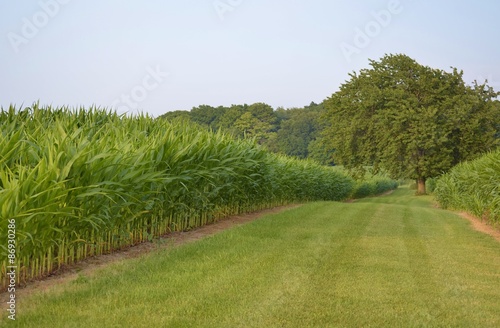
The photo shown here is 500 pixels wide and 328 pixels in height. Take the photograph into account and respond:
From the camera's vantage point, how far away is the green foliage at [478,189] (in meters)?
13.4

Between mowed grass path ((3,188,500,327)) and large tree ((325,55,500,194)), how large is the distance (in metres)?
31.4

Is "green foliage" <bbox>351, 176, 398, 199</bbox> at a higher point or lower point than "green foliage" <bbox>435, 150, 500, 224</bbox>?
lower

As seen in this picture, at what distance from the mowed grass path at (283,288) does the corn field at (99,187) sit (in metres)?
0.75

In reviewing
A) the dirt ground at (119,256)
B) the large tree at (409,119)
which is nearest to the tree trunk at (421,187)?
the large tree at (409,119)

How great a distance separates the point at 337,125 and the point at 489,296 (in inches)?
1538

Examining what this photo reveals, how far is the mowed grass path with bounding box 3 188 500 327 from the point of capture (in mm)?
4887

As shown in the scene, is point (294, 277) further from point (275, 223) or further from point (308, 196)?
point (308, 196)

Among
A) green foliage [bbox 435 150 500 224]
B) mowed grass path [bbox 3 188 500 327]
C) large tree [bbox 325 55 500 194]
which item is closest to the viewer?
mowed grass path [bbox 3 188 500 327]

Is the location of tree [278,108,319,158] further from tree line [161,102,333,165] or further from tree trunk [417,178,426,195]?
tree trunk [417,178,426,195]

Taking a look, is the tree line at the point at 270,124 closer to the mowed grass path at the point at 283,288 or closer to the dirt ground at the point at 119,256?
the dirt ground at the point at 119,256

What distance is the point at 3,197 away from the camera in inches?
221

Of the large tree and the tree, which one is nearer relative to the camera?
the large tree

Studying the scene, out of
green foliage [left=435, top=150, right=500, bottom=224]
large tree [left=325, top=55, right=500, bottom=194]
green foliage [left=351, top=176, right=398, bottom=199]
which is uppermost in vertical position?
large tree [left=325, top=55, right=500, bottom=194]

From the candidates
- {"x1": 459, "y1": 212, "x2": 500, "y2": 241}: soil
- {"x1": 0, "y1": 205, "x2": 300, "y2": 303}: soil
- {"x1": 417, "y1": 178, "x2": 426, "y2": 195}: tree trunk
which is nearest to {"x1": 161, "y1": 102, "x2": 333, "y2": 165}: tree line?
{"x1": 417, "y1": 178, "x2": 426, "y2": 195}: tree trunk
